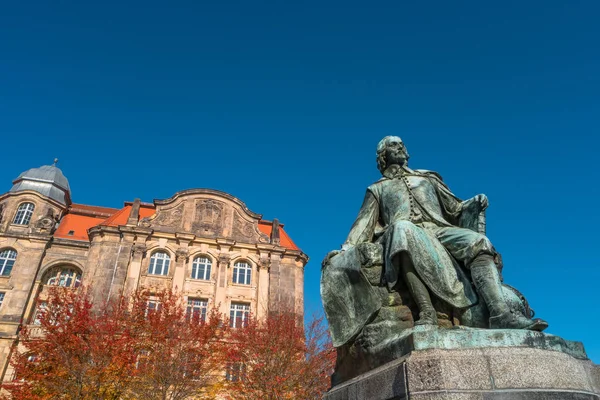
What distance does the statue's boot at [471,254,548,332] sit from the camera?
3258mm

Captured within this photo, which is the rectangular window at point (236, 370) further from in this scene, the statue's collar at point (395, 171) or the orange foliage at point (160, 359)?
the statue's collar at point (395, 171)

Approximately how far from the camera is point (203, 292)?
29.1 metres

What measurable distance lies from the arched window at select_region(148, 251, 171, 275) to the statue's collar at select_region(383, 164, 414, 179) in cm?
2675

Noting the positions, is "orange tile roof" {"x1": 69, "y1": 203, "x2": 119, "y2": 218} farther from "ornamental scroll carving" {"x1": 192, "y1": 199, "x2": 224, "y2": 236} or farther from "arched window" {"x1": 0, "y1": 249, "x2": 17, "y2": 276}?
"ornamental scroll carving" {"x1": 192, "y1": 199, "x2": 224, "y2": 236}

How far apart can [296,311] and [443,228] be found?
25925 millimetres

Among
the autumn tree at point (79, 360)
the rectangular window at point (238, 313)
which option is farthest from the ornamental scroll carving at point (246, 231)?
the autumn tree at point (79, 360)

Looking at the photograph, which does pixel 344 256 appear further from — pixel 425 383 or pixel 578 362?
pixel 578 362

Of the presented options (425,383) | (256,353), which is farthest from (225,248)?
(425,383)

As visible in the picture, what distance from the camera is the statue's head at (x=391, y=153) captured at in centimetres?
536

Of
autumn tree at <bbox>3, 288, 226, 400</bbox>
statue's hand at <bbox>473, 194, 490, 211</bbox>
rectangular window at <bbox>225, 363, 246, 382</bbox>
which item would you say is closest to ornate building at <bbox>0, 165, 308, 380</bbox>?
autumn tree at <bbox>3, 288, 226, 400</bbox>

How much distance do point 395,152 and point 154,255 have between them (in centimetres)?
2763

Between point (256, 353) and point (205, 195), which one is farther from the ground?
point (205, 195)

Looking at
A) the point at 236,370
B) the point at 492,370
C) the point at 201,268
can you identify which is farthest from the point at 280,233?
the point at 492,370

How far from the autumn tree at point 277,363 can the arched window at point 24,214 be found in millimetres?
19440
